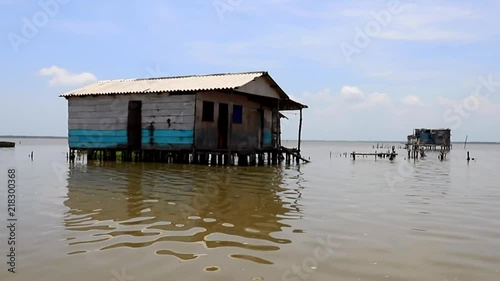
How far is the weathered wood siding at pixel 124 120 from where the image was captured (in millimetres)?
21922

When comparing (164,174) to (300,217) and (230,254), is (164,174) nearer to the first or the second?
(300,217)

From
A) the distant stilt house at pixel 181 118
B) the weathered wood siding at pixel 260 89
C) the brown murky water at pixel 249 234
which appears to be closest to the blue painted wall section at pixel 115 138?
the distant stilt house at pixel 181 118

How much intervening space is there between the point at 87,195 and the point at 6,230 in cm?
383

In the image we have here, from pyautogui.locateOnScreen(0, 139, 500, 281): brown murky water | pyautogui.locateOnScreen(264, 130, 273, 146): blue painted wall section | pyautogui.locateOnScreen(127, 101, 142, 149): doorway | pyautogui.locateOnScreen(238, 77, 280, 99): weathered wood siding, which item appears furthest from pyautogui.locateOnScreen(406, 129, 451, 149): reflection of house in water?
pyautogui.locateOnScreen(0, 139, 500, 281): brown murky water

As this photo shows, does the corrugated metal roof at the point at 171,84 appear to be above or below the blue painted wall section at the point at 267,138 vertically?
above

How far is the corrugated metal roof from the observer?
21628mm

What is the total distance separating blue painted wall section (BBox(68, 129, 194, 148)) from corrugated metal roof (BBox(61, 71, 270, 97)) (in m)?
2.16

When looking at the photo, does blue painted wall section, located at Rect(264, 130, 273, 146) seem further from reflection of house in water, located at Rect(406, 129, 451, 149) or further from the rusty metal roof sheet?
reflection of house in water, located at Rect(406, 129, 451, 149)

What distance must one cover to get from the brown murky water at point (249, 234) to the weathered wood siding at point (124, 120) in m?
9.35

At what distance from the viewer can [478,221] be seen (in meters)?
8.50

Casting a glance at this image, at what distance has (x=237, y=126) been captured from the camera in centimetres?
2327

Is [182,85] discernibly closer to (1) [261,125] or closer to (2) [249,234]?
(1) [261,125]

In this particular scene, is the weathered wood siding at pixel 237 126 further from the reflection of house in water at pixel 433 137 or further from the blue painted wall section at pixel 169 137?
the reflection of house in water at pixel 433 137

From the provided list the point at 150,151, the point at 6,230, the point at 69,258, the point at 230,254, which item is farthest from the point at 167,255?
the point at 150,151
